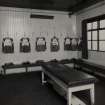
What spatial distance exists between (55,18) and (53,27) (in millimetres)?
450

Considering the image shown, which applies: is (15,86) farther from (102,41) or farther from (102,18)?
(102,18)

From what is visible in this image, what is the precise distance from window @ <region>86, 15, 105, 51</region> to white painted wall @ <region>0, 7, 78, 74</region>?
99cm

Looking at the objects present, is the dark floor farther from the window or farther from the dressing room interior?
the window

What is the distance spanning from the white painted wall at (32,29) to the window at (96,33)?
0.99 m

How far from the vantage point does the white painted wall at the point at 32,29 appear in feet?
16.7

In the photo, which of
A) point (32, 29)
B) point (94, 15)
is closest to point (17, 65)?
point (32, 29)

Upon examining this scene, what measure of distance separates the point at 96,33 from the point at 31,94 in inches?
140

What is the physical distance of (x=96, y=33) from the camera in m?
5.10

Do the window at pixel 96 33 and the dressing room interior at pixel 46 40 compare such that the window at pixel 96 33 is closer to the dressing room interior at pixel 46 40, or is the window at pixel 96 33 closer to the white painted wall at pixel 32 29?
the dressing room interior at pixel 46 40

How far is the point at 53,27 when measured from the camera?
19.3 feet

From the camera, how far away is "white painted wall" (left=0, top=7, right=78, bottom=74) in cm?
509

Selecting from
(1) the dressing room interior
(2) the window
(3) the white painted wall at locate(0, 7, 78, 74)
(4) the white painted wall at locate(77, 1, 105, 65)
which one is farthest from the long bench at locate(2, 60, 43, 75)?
(2) the window

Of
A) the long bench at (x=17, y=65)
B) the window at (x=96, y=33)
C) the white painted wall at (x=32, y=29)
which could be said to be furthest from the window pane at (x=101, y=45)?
the long bench at (x=17, y=65)

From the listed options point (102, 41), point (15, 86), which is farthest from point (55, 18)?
point (15, 86)
